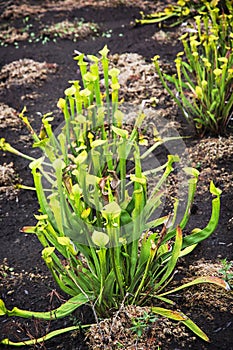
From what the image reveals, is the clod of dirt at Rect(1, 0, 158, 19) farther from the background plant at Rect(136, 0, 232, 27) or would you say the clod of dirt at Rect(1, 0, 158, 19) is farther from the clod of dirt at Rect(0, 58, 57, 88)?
the clod of dirt at Rect(0, 58, 57, 88)

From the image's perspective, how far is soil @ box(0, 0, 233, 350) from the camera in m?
1.86

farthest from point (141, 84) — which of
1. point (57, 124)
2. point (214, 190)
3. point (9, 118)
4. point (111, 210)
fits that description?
point (111, 210)

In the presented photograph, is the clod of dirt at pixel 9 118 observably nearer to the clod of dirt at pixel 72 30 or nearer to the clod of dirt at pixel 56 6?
the clod of dirt at pixel 72 30

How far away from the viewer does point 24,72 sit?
154 inches

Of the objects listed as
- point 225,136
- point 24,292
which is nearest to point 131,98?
point 225,136

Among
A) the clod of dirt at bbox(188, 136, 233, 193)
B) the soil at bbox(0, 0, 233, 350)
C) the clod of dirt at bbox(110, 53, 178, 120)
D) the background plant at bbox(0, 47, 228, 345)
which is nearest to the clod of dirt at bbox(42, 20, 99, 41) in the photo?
the soil at bbox(0, 0, 233, 350)

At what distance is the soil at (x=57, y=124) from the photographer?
186 cm

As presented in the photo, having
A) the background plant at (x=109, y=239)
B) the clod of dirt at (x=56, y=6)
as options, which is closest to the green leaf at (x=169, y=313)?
the background plant at (x=109, y=239)

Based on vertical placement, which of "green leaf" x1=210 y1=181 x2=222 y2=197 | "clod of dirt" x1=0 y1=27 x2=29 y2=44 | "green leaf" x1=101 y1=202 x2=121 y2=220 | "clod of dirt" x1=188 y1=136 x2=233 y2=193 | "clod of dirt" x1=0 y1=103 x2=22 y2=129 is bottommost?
"clod of dirt" x1=188 y1=136 x2=233 y2=193

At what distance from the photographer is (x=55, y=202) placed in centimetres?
169

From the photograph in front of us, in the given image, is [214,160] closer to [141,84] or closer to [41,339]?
[141,84]

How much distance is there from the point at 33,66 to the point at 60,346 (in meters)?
2.63

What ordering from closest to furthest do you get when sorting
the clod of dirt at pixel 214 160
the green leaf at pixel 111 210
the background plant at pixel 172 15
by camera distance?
the green leaf at pixel 111 210 < the clod of dirt at pixel 214 160 < the background plant at pixel 172 15

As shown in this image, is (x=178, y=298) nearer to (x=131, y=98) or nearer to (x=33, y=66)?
(x=131, y=98)
